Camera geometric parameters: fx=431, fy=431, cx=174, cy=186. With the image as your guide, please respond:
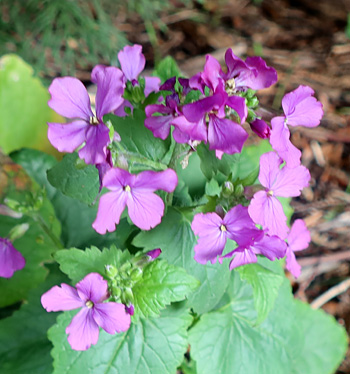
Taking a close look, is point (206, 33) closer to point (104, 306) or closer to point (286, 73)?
point (286, 73)

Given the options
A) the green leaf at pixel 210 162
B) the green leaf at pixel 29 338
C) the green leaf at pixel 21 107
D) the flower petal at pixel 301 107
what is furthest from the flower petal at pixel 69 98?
the green leaf at pixel 21 107

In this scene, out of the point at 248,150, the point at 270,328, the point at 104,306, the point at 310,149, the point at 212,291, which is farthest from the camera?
the point at 310,149

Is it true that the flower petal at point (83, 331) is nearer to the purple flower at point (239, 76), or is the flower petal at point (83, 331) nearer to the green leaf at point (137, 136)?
the green leaf at point (137, 136)

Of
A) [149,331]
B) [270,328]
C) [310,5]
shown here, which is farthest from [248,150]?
[310,5]

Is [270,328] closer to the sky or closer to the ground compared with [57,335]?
closer to the ground

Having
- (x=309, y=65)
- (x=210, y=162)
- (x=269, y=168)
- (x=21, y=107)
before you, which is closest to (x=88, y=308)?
(x=210, y=162)

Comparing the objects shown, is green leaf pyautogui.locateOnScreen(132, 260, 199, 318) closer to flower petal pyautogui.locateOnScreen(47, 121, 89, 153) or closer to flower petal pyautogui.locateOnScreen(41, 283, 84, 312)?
flower petal pyautogui.locateOnScreen(41, 283, 84, 312)

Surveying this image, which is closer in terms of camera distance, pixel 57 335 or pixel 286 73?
pixel 57 335

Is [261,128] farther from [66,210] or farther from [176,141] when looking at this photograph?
[66,210]

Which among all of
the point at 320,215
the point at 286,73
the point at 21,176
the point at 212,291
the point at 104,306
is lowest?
the point at 320,215
